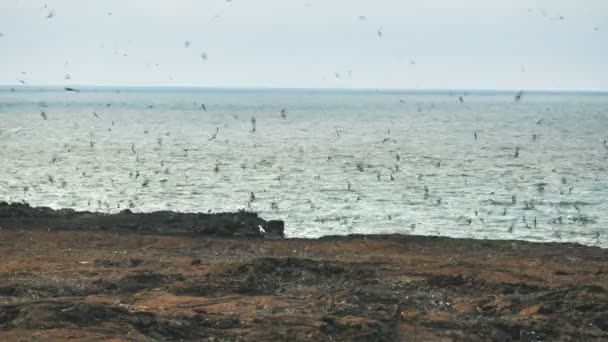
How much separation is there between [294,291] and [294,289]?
0.13 meters

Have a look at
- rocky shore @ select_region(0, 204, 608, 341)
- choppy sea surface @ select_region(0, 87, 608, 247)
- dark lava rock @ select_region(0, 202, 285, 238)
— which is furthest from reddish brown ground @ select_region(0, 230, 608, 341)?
choppy sea surface @ select_region(0, 87, 608, 247)

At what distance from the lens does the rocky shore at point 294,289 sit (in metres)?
11.8

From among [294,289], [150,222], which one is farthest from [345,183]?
[294,289]

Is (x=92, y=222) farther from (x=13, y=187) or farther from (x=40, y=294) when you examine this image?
(x=13, y=187)

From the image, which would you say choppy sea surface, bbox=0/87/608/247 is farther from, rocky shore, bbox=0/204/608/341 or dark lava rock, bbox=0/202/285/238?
rocky shore, bbox=0/204/608/341

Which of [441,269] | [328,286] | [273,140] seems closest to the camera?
[328,286]

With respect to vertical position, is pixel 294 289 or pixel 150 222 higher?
pixel 294 289

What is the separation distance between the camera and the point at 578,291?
13883 mm

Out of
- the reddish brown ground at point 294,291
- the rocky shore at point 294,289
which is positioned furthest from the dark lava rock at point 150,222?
the reddish brown ground at point 294,291

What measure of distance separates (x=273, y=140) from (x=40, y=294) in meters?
62.4

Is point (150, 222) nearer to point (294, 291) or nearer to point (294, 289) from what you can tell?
point (294, 289)

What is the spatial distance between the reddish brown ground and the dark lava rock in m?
2.24

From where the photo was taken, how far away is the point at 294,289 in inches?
572

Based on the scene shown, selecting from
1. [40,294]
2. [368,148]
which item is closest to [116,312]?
[40,294]
